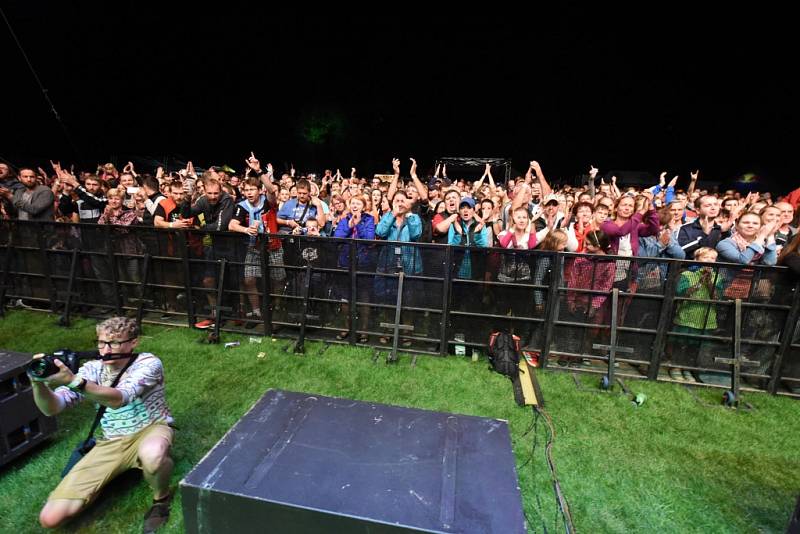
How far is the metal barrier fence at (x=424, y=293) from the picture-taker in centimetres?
461

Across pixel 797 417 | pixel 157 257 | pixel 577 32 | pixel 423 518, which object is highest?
pixel 577 32

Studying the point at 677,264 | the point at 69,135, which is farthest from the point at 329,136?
the point at 677,264

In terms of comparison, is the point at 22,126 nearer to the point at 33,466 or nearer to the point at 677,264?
the point at 33,466

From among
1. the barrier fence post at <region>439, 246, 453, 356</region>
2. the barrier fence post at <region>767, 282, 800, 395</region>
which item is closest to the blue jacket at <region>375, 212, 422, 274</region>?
the barrier fence post at <region>439, 246, 453, 356</region>

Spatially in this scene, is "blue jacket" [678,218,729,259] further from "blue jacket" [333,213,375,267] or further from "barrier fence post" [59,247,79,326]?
"barrier fence post" [59,247,79,326]

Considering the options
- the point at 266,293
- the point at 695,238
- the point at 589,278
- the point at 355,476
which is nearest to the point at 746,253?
the point at 695,238

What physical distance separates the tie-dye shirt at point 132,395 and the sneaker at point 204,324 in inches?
121

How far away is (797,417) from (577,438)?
8.66ft

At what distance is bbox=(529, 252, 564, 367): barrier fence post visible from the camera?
15.6 ft

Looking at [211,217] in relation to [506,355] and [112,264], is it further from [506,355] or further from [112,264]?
[506,355]

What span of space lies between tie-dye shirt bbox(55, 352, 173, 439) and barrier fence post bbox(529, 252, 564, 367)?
4.20 meters

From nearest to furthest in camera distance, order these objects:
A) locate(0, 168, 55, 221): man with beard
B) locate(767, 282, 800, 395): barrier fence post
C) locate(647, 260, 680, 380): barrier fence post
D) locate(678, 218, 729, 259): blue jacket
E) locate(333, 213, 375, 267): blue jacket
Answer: locate(767, 282, 800, 395): barrier fence post → locate(647, 260, 680, 380): barrier fence post → locate(678, 218, 729, 259): blue jacket → locate(333, 213, 375, 267): blue jacket → locate(0, 168, 55, 221): man with beard

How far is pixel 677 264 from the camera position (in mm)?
4512

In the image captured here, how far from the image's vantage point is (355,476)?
5.62ft
